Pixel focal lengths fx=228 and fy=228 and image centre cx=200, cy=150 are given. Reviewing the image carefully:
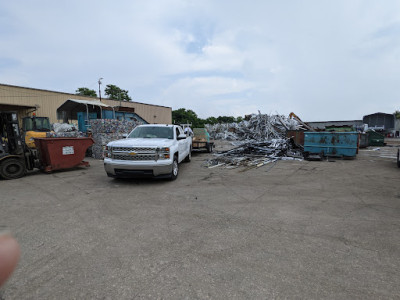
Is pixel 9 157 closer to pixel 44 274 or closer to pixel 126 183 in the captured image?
pixel 126 183

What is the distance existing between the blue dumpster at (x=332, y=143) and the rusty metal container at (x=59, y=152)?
11.6 m

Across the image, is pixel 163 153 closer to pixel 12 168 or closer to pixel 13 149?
pixel 12 168

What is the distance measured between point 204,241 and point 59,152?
754 centimetres

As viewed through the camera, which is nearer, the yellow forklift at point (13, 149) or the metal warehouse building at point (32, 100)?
the yellow forklift at point (13, 149)

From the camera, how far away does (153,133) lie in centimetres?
818

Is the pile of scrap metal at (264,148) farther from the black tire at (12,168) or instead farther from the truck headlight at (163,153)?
the black tire at (12,168)

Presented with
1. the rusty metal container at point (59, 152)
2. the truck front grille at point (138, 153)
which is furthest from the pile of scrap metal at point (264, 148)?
the rusty metal container at point (59, 152)

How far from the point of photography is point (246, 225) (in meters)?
3.97

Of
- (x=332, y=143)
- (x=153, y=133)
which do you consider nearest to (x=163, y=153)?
(x=153, y=133)

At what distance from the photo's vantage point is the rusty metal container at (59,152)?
27.3 ft

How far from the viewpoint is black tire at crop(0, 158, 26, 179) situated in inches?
298

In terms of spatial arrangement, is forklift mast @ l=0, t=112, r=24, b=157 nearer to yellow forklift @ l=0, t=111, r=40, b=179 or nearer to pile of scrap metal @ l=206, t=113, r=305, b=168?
yellow forklift @ l=0, t=111, r=40, b=179

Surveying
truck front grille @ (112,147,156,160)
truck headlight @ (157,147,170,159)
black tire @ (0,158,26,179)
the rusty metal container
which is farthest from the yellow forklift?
truck headlight @ (157,147,170,159)

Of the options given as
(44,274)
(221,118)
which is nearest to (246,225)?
(44,274)
